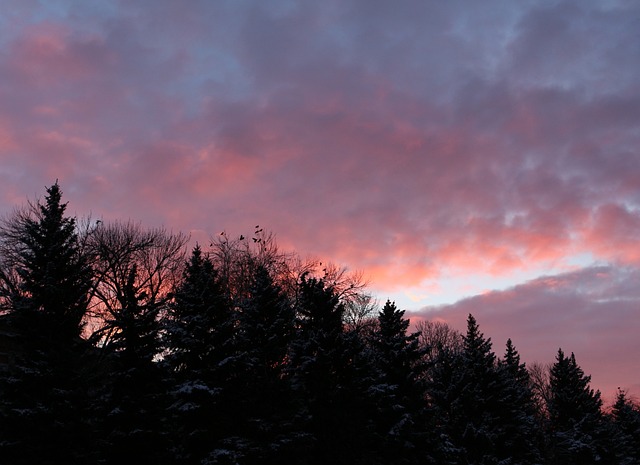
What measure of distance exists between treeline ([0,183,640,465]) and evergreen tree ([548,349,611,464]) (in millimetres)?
16834

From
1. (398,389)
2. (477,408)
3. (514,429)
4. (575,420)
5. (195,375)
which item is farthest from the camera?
(575,420)

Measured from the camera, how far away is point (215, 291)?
89.5ft

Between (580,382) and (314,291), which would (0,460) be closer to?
(314,291)

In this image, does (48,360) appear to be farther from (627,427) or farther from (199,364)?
(627,427)

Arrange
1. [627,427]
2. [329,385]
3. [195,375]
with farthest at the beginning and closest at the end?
[627,427]
[329,385]
[195,375]

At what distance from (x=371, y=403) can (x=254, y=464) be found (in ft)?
25.5

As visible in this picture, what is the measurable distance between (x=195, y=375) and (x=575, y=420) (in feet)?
156

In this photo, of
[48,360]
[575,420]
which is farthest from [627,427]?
[48,360]

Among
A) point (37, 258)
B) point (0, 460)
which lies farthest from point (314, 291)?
point (0, 460)

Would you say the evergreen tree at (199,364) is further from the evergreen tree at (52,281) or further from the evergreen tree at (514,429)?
the evergreen tree at (514,429)

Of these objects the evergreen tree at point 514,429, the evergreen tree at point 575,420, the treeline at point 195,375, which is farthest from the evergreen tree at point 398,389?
the evergreen tree at point 575,420

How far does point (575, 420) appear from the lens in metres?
59.1

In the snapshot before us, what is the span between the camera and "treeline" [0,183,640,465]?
2023 cm

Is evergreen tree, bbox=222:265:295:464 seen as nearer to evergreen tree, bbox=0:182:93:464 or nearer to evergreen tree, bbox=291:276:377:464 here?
evergreen tree, bbox=291:276:377:464
